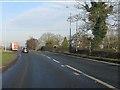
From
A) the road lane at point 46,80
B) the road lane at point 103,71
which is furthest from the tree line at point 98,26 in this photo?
the road lane at point 46,80

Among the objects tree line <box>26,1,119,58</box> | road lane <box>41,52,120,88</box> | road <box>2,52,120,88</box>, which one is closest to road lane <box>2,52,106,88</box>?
road <box>2,52,120,88</box>

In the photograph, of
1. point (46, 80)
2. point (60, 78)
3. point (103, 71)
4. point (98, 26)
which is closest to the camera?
point (46, 80)

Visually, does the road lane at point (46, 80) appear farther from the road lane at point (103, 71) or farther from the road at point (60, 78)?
the road lane at point (103, 71)

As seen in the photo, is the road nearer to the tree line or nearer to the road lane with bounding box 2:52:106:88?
the road lane with bounding box 2:52:106:88

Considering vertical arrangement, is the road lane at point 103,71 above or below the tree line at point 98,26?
below

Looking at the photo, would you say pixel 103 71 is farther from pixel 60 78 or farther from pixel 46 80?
pixel 46 80

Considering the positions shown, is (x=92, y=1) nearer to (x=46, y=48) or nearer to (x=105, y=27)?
(x=105, y=27)

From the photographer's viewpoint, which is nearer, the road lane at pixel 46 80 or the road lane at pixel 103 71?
the road lane at pixel 46 80

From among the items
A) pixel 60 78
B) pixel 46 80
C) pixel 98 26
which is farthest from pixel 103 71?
pixel 98 26

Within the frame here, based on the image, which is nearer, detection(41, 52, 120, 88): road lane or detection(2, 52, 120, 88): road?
detection(2, 52, 120, 88): road

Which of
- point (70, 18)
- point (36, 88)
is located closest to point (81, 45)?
point (70, 18)

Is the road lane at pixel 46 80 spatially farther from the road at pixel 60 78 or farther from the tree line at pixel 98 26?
the tree line at pixel 98 26

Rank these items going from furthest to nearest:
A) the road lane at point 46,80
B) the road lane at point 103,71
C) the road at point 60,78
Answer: the road lane at point 103,71, the road at point 60,78, the road lane at point 46,80

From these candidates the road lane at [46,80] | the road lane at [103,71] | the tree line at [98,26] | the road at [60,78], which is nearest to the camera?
the road lane at [46,80]
